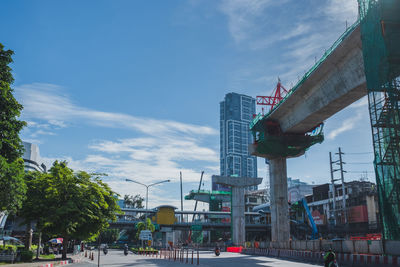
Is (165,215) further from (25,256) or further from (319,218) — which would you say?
(25,256)

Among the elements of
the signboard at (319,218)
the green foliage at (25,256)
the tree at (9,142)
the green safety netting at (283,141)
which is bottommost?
the green foliage at (25,256)

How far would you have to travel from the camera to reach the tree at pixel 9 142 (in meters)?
19.8

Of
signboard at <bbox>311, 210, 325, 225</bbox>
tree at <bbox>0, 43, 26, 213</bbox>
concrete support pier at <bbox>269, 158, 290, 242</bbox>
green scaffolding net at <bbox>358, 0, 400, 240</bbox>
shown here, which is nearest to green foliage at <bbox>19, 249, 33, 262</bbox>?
tree at <bbox>0, 43, 26, 213</bbox>

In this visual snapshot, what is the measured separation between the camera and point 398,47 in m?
25.0

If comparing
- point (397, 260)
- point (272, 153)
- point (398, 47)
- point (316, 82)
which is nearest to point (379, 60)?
point (398, 47)

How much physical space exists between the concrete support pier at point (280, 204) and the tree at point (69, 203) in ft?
73.4

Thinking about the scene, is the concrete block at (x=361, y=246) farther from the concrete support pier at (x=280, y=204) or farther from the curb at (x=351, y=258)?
the concrete support pier at (x=280, y=204)

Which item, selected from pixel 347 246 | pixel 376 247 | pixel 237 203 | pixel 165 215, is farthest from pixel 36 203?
pixel 165 215

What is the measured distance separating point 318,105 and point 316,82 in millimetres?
2202

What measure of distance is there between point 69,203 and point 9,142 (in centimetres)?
849

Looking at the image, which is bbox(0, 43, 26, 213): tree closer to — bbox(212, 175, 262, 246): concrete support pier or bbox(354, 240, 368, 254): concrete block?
Answer: bbox(354, 240, 368, 254): concrete block

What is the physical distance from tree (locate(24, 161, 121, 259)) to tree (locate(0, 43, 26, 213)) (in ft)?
20.0

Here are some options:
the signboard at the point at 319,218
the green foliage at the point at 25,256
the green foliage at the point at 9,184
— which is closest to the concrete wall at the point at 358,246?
the green foliage at the point at 9,184

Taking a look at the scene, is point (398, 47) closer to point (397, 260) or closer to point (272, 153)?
point (397, 260)
